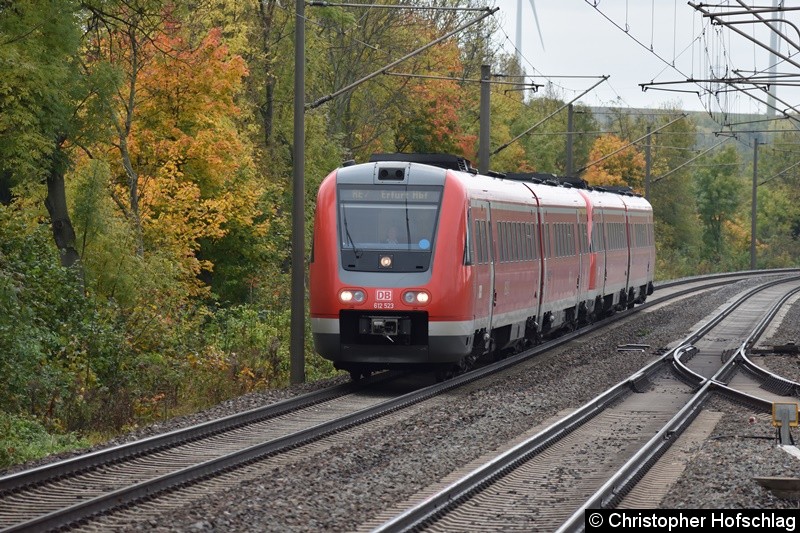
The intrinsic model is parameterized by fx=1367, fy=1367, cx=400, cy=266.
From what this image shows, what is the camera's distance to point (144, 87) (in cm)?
3578

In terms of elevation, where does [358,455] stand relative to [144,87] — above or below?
below

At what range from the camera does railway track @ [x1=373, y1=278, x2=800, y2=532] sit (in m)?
10.5

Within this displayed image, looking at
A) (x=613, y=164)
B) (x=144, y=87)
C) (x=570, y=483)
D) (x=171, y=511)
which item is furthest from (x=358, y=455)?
(x=613, y=164)

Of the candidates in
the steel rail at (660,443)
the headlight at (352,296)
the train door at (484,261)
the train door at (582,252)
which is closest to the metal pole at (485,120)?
→ the train door at (582,252)

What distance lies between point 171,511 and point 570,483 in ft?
12.0

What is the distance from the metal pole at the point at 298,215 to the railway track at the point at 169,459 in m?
1.60

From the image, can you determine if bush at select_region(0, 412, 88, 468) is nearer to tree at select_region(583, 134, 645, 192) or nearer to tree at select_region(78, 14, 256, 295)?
tree at select_region(78, 14, 256, 295)

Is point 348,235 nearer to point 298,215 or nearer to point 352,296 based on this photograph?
point 352,296

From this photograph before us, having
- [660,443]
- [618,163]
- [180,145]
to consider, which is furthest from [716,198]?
[660,443]

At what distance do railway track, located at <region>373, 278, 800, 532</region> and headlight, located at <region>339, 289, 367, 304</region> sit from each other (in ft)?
11.4

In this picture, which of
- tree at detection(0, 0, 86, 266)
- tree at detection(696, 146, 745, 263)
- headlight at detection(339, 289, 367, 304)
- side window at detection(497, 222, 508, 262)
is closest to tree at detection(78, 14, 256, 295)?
tree at detection(0, 0, 86, 266)

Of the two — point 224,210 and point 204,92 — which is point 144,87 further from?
point 224,210

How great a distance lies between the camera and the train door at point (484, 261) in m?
20.3

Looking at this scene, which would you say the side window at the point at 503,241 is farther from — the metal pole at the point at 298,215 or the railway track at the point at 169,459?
the railway track at the point at 169,459
